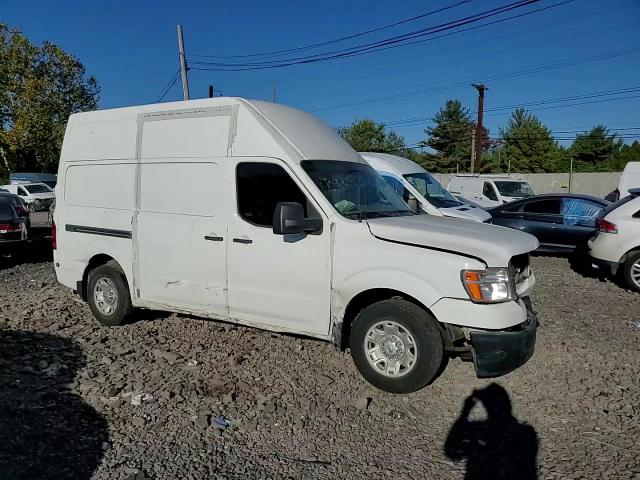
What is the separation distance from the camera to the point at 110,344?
553cm

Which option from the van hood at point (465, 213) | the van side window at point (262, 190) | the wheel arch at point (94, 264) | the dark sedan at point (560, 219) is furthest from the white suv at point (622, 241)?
the wheel arch at point (94, 264)

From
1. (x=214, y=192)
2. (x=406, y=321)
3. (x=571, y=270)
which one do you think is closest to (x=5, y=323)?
(x=214, y=192)

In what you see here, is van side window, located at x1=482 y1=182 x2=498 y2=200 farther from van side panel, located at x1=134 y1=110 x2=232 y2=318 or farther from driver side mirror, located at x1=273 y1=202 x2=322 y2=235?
driver side mirror, located at x1=273 y1=202 x2=322 y2=235

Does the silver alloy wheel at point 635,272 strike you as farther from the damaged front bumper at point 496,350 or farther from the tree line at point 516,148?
the tree line at point 516,148

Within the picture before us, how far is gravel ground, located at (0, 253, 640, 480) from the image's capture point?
131 inches

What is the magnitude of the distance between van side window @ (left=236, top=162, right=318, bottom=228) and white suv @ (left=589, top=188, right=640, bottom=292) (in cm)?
587

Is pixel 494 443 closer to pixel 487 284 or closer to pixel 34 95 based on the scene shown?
pixel 487 284

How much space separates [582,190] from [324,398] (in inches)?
1237

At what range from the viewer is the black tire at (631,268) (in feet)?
26.0

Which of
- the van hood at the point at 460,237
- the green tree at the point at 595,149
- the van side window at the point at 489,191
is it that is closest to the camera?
the van hood at the point at 460,237

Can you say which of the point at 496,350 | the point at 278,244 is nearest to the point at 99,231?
the point at 278,244

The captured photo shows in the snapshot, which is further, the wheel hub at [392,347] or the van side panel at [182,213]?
the van side panel at [182,213]

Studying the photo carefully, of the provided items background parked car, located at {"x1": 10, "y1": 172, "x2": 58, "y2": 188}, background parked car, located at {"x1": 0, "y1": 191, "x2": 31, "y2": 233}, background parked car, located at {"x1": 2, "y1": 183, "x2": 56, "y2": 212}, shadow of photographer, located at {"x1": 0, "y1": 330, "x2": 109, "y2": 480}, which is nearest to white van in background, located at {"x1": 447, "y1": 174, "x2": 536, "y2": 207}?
background parked car, located at {"x1": 0, "y1": 191, "x2": 31, "y2": 233}

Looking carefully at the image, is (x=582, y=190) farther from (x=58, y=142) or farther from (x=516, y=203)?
(x=58, y=142)
